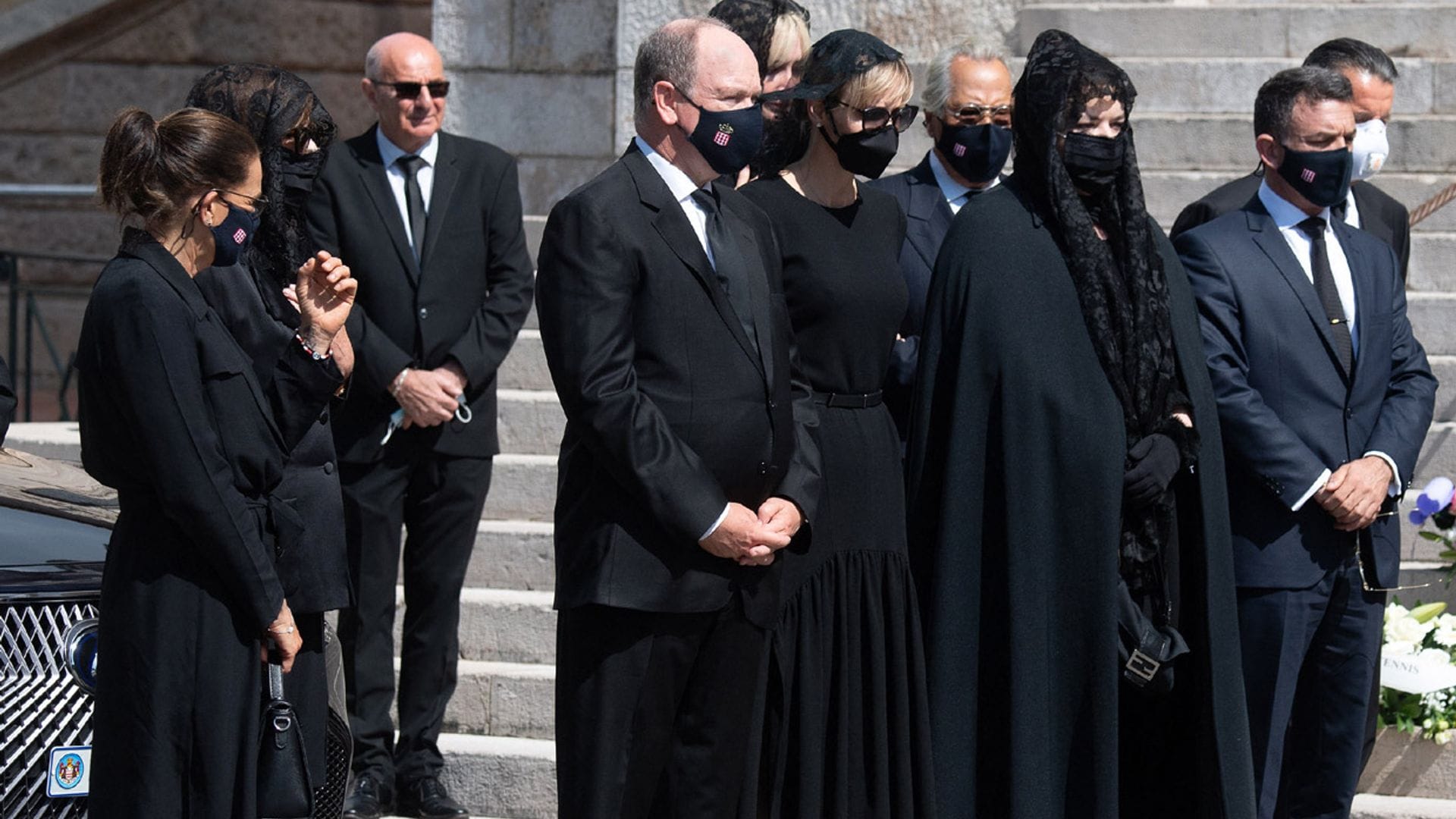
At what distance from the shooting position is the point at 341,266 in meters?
4.18

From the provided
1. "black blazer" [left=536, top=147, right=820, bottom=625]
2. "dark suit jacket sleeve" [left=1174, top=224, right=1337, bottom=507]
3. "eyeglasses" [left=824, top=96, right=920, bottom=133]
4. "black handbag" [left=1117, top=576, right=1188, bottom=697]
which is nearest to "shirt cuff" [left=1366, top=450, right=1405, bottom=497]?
"dark suit jacket sleeve" [left=1174, top=224, right=1337, bottom=507]

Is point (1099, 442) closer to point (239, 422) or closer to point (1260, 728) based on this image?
point (1260, 728)

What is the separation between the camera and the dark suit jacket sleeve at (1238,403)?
4.93m

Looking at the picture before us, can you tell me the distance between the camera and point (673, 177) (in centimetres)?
439

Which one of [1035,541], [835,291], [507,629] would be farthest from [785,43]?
[507,629]

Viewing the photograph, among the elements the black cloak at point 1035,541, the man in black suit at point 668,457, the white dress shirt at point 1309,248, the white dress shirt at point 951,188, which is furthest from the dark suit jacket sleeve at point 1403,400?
the man in black suit at point 668,457

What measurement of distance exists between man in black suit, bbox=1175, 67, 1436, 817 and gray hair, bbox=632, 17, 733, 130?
1.60m

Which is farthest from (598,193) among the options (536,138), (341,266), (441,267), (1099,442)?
(536,138)

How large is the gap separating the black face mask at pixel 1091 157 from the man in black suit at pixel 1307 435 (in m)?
0.65

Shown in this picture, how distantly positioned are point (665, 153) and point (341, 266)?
2.53ft

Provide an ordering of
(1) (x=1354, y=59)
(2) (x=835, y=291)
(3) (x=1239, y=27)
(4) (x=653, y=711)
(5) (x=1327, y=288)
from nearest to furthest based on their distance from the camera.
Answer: (4) (x=653, y=711)
(2) (x=835, y=291)
(5) (x=1327, y=288)
(1) (x=1354, y=59)
(3) (x=1239, y=27)

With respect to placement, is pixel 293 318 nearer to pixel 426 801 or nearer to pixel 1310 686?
pixel 426 801

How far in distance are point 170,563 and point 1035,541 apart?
194cm

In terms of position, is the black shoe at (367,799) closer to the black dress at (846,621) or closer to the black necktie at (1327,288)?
the black dress at (846,621)
